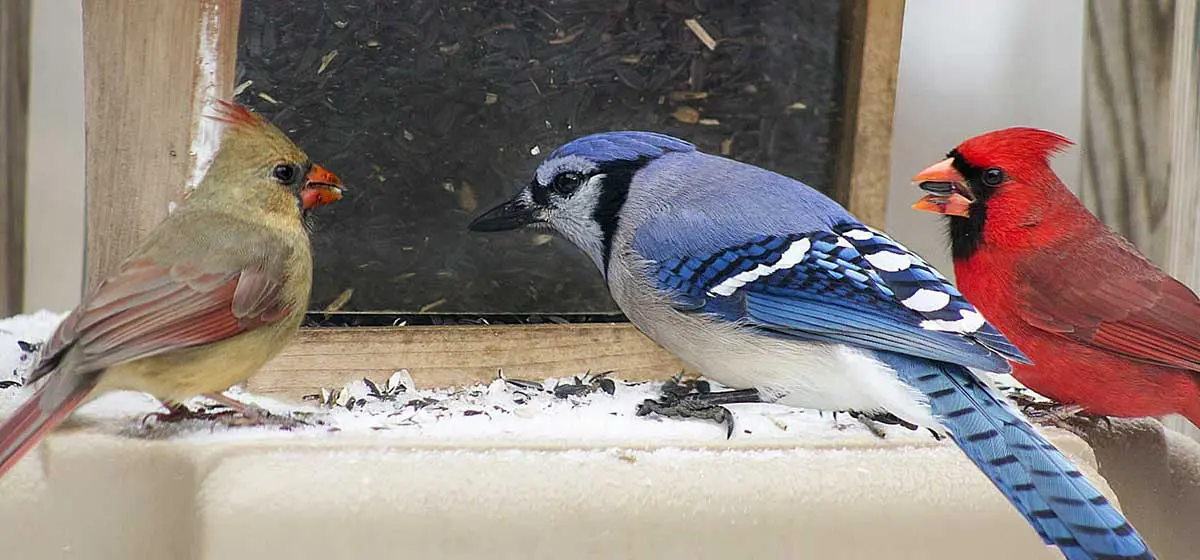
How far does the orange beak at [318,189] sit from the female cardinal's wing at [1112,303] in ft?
3.54

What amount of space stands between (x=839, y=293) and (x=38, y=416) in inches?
39.7

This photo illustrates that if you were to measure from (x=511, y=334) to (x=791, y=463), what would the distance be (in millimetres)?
616

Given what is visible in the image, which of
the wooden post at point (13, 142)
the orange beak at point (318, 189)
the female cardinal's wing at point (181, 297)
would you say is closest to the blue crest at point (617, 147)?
the orange beak at point (318, 189)

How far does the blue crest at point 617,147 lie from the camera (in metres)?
1.92

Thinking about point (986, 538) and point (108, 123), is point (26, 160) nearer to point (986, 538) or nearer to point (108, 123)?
point (108, 123)

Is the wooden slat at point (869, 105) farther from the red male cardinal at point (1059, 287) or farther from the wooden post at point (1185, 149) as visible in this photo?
the wooden post at point (1185, 149)

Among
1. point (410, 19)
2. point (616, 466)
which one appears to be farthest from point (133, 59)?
point (616, 466)

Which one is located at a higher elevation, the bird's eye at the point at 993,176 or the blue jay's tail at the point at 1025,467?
the bird's eye at the point at 993,176

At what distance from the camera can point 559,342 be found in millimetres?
2232

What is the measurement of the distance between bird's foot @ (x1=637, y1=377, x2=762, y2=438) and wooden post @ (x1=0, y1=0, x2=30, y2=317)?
1.50m

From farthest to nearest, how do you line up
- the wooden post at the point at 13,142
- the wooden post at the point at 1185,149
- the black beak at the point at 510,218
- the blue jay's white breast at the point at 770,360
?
the wooden post at the point at 13,142 → the wooden post at the point at 1185,149 → the black beak at the point at 510,218 → the blue jay's white breast at the point at 770,360

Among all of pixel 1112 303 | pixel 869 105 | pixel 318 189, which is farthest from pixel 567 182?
pixel 1112 303

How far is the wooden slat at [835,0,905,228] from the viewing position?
227 cm

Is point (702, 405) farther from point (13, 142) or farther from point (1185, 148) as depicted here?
point (13, 142)
